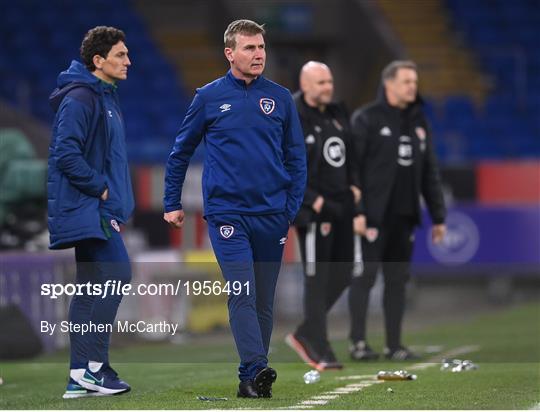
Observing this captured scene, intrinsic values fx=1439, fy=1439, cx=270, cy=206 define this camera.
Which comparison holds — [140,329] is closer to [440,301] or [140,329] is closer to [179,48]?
[440,301]

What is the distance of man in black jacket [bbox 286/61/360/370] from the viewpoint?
31.2ft

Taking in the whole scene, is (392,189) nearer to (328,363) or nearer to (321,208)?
(321,208)

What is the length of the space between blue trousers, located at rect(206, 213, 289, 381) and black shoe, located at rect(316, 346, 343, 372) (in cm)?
186

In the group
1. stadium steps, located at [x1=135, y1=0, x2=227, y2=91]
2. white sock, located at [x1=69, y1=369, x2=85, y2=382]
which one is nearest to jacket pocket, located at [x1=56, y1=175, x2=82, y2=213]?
Answer: white sock, located at [x1=69, y1=369, x2=85, y2=382]

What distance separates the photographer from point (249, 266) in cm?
730

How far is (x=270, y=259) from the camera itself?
24.5ft

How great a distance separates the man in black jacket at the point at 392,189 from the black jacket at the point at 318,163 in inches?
17.3

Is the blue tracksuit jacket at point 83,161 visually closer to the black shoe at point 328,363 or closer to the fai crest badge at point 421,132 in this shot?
the black shoe at point 328,363

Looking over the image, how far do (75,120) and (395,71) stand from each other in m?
3.51

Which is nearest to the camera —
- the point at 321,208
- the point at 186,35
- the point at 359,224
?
the point at 321,208

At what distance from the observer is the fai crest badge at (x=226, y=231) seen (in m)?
7.28

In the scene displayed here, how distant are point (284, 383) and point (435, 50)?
56.4ft

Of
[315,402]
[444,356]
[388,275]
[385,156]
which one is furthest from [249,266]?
[444,356]

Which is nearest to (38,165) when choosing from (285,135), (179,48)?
(285,135)
